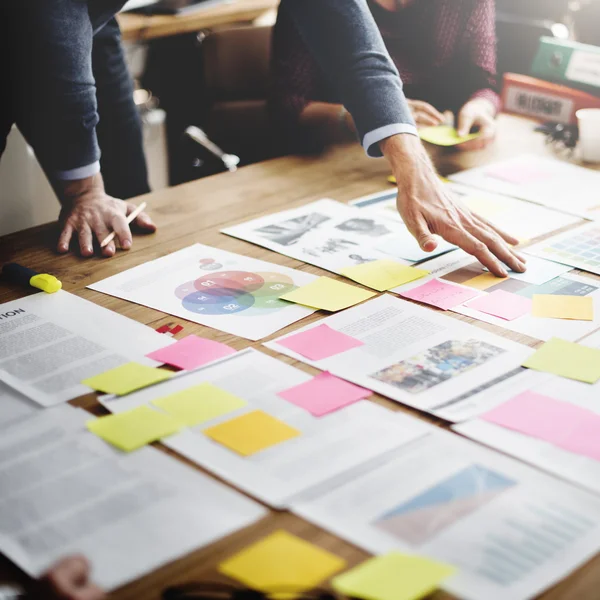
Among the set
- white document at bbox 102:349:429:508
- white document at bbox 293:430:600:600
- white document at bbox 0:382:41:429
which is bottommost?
white document at bbox 293:430:600:600

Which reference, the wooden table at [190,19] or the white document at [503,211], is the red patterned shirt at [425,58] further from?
the wooden table at [190,19]

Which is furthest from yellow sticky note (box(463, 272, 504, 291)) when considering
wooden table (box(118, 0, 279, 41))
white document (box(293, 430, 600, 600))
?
wooden table (box(118, 0, 279, 41))

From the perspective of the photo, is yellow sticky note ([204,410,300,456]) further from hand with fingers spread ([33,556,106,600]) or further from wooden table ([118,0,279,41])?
wooden table ([118,0,279,41])

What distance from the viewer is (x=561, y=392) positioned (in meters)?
1.04

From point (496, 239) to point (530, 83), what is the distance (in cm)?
96

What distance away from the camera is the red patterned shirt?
7.18 feet

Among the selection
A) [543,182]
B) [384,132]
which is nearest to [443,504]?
[384,132]

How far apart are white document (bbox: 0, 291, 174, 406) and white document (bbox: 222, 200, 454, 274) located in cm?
36

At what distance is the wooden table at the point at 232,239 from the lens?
76 cm

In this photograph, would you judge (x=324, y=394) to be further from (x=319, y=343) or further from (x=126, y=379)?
(x=126, y=379)

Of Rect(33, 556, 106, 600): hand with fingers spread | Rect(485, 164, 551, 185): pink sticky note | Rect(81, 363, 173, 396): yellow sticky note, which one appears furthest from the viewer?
Rect(485, 164, 551, 185): pink sticky note

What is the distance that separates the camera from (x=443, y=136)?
6.68 ft

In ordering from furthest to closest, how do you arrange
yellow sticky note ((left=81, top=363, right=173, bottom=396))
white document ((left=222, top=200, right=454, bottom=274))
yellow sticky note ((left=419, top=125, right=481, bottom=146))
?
yellow sticky note ((left=419, top=125, right=481, bottom=146))
white document ((left=222, top=200, right=454, bottom=274))
yellow sticky note ((left=81, top=363, right=173, bottom=396))

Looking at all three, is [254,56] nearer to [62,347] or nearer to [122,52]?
[122,52]
